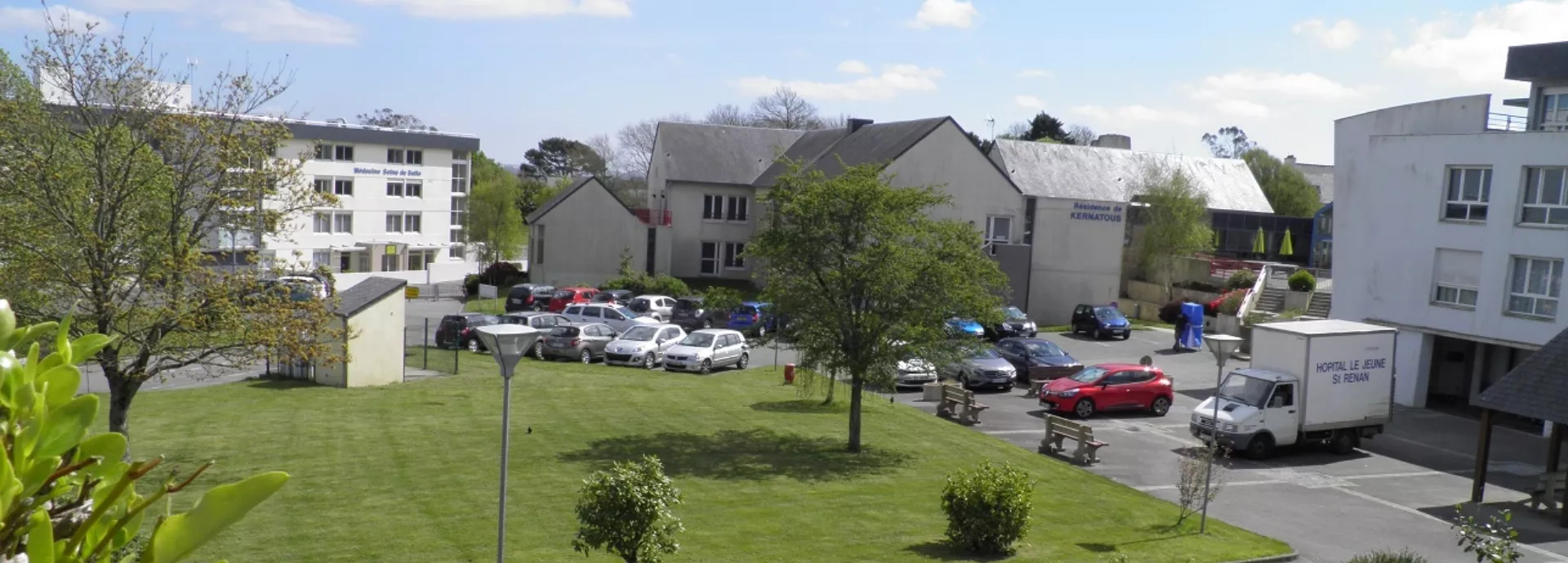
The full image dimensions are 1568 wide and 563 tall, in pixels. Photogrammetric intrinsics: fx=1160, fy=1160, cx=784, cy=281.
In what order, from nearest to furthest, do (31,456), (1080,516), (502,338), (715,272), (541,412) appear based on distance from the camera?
1. (31,456)
2. (502,338)
3. (1080,516)
4. (541,412)
5. (715,272)

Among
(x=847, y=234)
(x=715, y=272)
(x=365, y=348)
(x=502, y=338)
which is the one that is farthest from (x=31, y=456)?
(x=715, y=272)

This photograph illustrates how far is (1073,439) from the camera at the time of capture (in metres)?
25.9

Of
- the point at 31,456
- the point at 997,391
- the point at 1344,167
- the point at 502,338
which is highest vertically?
the point at 1344,167

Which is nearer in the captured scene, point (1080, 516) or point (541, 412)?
point (1080, 516)

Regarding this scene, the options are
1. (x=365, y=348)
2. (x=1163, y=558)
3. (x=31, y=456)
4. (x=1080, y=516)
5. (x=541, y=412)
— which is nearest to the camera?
(x=31, y=456)

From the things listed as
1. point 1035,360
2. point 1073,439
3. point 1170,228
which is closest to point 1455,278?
point 1035,360

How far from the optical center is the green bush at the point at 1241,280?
2124 inches

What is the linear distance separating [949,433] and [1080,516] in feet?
24.6

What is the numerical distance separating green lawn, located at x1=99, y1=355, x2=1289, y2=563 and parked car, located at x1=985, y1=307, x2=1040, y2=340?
1608cm

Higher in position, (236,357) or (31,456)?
(31,456)

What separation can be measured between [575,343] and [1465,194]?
27554mm

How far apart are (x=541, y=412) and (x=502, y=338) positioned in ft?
49.0

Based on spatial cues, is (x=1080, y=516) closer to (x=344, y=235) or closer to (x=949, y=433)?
(x=949, y=433)

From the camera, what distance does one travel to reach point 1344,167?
1577 inches
